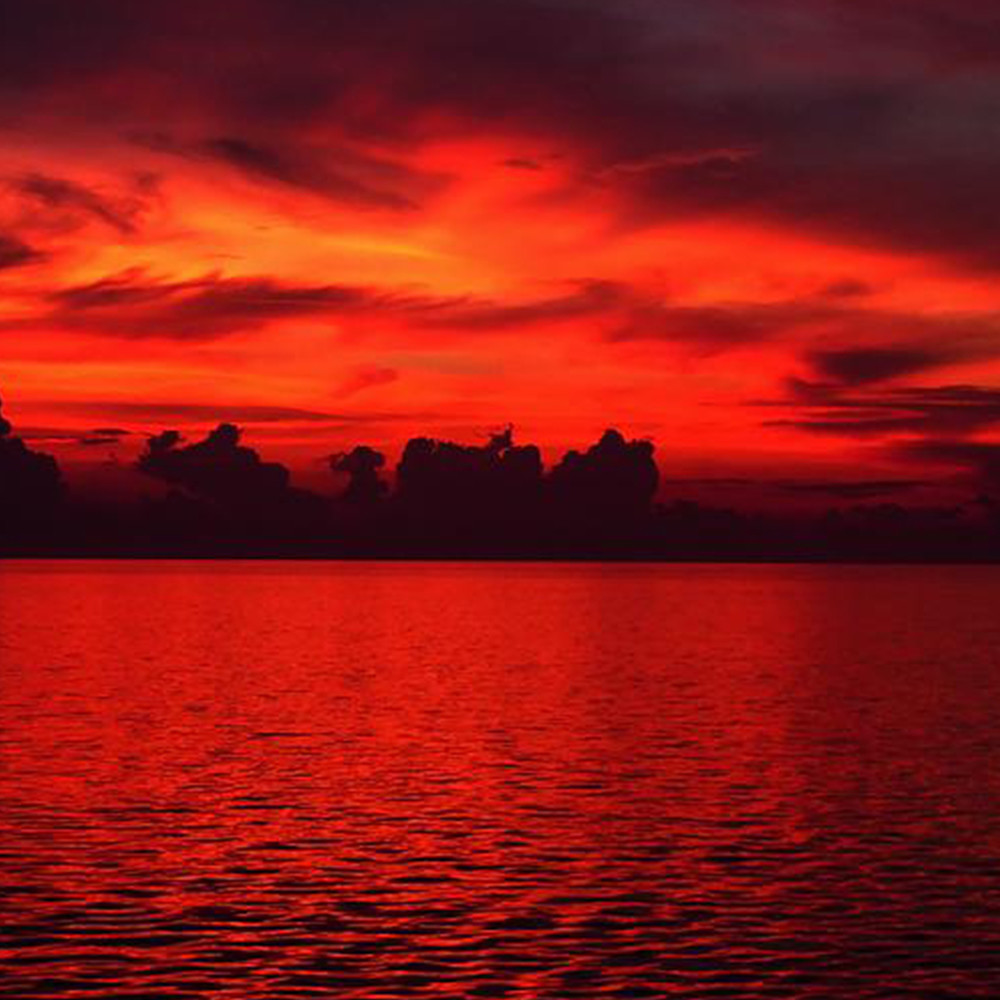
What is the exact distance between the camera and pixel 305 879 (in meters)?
48.7

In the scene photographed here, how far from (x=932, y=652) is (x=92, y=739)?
102 metres

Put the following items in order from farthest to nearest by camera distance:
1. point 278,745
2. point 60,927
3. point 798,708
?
point 798,708 < point 278,745 < point 60,927

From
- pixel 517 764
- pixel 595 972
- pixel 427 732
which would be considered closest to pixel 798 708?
pixel 427 732

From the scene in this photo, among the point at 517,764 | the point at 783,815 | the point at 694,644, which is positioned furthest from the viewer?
the point at 694,644

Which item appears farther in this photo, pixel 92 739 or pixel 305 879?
pixel 92 739

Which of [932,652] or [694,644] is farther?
[694,644]

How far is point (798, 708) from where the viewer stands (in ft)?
341

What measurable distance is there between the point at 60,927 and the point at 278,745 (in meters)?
39.6

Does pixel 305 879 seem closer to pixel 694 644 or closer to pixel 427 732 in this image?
pixel 427 732

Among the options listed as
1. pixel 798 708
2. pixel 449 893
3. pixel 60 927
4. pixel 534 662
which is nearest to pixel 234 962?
pixel 60 927

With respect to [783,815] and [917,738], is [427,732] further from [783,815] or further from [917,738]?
[783,815]

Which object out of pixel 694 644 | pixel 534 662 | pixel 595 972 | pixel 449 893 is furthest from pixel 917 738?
pixel 694 644

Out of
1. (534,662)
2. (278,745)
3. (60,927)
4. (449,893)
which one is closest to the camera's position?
(60,927)

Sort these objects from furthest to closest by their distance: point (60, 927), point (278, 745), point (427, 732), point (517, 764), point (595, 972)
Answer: point (427, 732) → point (278, 745) → point (517, 764) → point (60, 927) → point (595, 972)
